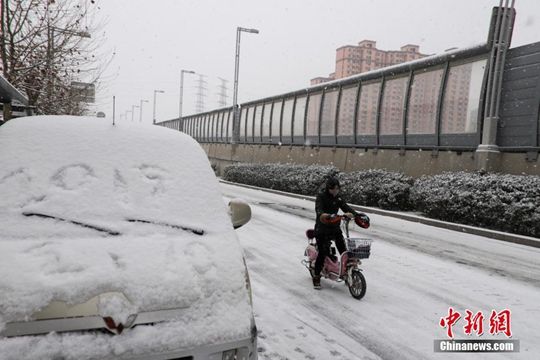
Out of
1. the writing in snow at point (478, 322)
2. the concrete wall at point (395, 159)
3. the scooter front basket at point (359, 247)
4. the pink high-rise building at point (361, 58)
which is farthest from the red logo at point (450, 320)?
the pink high-rise building at point (361, 58)

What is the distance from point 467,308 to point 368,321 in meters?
1.48

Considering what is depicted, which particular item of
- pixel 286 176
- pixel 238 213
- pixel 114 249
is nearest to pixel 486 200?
pixel 238 213

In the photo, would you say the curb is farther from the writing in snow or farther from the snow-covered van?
the snow-covered van

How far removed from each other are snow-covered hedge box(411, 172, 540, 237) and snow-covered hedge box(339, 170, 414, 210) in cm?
87

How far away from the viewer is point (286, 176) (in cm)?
2186

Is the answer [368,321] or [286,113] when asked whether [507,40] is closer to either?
[368,321]

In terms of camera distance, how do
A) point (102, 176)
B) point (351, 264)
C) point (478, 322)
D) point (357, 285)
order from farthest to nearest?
1. point (351, 264)
2. point (357, 285)
3. point (478, 322)
4. point (102, 176)

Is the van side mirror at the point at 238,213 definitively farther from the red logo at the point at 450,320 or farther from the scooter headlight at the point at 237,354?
the red logo at the point at 450,320

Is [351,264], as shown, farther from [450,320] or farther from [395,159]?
[395,159]

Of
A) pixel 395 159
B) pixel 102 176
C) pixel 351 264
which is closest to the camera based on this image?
pixel 102 176

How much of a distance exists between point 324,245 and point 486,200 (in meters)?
7.38

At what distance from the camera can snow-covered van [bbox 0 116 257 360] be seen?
7.23ft

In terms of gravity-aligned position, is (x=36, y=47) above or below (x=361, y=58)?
below

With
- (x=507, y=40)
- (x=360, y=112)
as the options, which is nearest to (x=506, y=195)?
(x=507, y=40)
